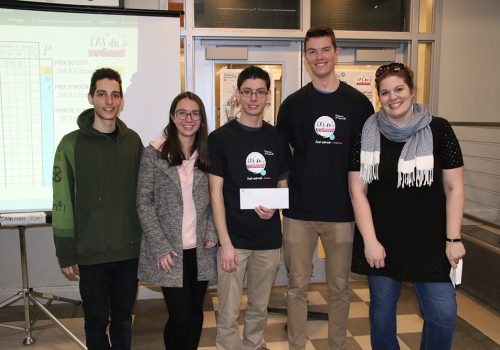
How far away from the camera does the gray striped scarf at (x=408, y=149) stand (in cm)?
187

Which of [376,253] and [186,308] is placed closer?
[376,253]

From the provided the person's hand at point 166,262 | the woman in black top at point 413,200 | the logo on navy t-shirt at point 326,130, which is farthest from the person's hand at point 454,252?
the person's hand at point 166,262

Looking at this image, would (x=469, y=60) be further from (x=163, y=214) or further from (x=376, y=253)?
(x=163, y=214)

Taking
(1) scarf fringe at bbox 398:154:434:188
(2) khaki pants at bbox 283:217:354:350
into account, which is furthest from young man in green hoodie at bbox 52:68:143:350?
(1) scarf fringe at bbox 398:154:434:188

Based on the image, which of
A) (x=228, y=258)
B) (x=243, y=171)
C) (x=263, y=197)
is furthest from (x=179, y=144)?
(x=228, y=258)

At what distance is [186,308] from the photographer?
81.0 inches

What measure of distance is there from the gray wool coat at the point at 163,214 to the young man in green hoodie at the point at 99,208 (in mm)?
100

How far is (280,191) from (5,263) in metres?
2.47

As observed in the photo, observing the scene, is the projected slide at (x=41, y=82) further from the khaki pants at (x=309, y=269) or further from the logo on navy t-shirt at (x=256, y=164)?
the khaki pants at (x=309, y=269)

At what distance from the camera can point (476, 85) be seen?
3949mm

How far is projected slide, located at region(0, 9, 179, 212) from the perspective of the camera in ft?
9.30

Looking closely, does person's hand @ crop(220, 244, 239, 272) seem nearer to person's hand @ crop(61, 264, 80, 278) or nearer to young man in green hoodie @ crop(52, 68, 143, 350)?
young man in green hoodie @ crop(52, 68, 143, 350)

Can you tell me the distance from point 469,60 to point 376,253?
2.73 m

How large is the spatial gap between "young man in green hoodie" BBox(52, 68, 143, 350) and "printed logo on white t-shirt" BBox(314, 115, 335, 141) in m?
0.89
